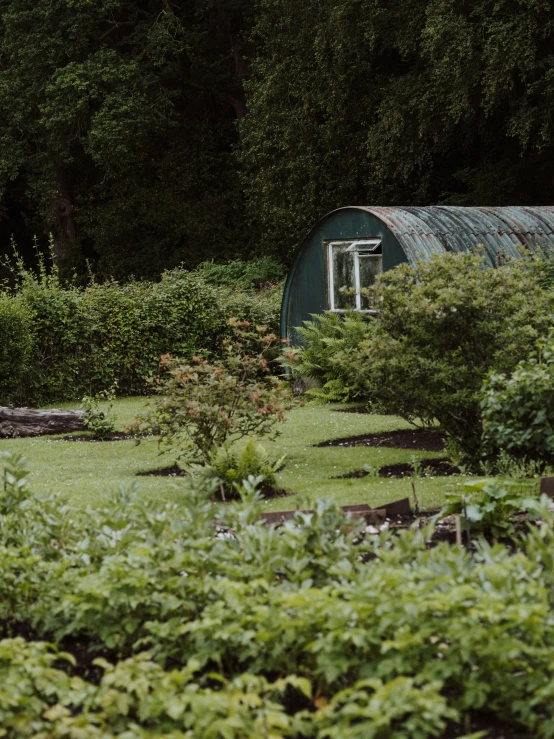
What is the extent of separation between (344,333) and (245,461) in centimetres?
810

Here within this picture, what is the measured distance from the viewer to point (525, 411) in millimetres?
7734

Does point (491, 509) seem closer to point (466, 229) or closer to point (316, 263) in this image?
point (466, 229)

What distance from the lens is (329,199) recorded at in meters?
27.1

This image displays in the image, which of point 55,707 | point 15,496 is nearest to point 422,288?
point 15,496

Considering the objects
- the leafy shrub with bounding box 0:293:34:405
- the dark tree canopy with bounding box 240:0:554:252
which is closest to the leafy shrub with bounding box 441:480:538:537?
the leafy shrub with bounding box 0:293:34:405

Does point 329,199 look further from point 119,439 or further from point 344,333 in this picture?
point 119,439

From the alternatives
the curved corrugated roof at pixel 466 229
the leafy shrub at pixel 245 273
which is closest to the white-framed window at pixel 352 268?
the curved corrugated roof at pixel 466 229

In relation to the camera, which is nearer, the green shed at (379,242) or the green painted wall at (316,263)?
the green shed at (379,242)

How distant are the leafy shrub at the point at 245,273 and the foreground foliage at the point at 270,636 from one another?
21.4 metres

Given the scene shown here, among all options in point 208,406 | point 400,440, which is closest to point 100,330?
point 400,440

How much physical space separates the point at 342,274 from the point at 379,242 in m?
1.18

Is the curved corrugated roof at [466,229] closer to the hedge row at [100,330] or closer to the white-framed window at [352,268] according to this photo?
the white-framed window at [352,268]

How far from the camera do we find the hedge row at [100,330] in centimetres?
1684

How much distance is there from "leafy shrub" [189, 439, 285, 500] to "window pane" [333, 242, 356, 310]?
352 inches
